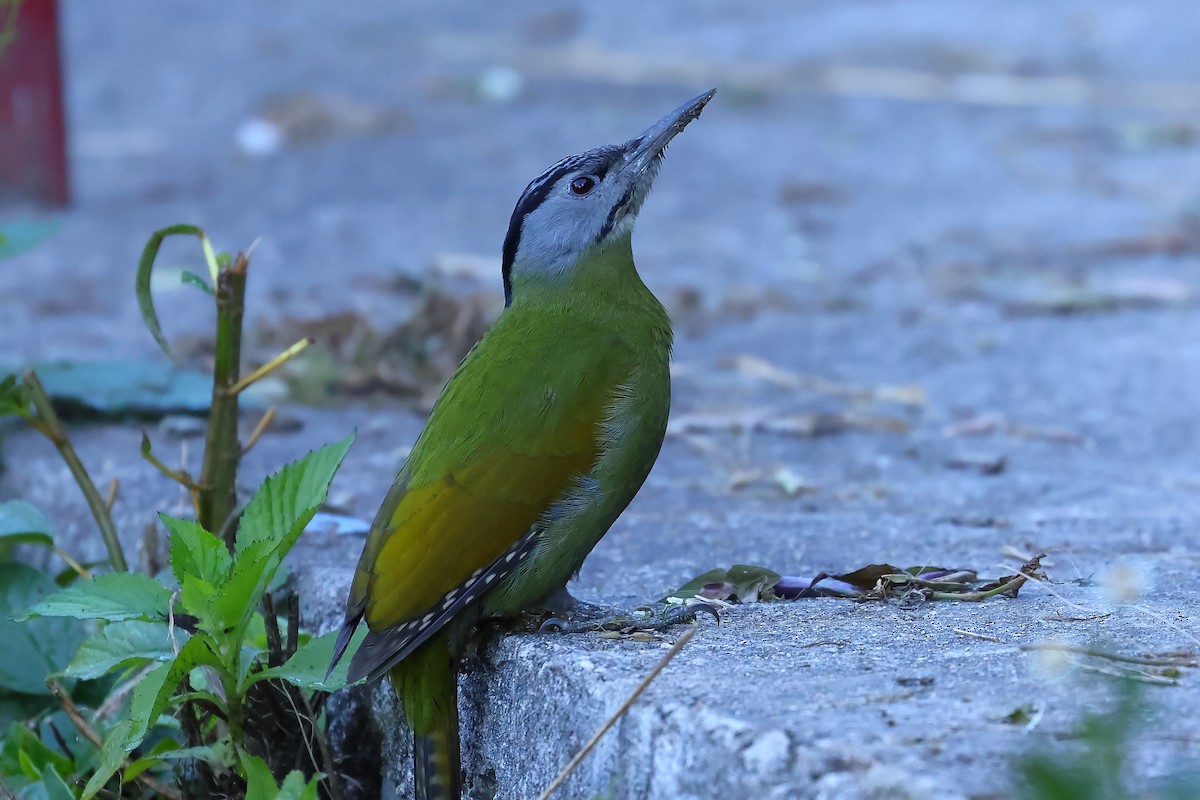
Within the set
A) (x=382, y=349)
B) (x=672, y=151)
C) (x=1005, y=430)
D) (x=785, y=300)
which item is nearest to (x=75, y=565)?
(x=382, y=349)

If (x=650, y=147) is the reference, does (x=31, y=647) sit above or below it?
below

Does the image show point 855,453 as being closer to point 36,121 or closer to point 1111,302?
point 1111,302

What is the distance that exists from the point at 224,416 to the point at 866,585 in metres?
1.25

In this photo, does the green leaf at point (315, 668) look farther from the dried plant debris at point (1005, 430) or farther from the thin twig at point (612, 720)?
the dried plant debris at point (1005, 430)

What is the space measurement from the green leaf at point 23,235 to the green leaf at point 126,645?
1.59 metres

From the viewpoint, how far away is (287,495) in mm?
2770

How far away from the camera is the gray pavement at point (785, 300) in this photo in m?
2.32

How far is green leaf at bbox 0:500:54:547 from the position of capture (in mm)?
3186

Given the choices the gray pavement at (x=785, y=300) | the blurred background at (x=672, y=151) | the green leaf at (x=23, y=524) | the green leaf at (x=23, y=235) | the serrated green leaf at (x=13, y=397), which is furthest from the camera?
the blurred background at (x=672, y=151)

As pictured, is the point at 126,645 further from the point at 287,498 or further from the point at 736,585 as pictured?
the point at 736,585

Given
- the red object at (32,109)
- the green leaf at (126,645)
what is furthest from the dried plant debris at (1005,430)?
the red object at (32,109)

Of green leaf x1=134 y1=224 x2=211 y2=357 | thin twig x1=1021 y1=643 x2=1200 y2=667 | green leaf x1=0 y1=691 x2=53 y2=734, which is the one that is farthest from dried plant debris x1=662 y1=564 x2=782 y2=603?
green leaf x1=0 y1=691 x2=53 y2=734

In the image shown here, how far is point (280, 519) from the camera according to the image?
275 centimetres

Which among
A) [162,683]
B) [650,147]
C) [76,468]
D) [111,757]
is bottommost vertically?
[111,757]
